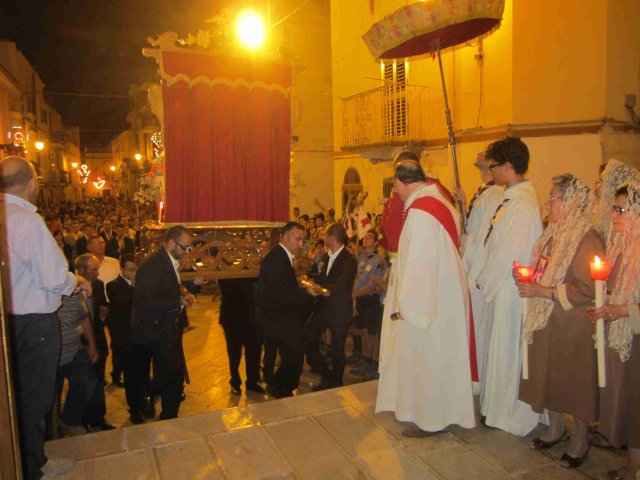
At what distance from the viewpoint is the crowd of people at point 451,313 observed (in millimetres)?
2760

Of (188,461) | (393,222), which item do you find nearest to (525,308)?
(393,222)

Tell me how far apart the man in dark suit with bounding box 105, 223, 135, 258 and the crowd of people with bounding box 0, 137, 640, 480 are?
246 inches

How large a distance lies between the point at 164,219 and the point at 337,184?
35.0 feet

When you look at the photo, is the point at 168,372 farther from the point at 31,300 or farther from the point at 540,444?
the point at 540,444

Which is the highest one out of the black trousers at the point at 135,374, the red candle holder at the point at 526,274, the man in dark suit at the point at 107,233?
the red candle holder at the point at 526,274

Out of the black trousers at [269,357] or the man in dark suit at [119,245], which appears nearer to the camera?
the black trousers at [269,357]

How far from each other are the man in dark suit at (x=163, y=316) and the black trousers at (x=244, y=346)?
3.76 ft

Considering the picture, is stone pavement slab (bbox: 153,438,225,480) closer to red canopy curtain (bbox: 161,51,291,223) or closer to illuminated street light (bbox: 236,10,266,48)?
red canopy curtain (bbox: 161,51,291,223)

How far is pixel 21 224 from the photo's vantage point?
2.65 metres

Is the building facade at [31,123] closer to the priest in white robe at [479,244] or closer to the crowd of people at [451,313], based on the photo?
the crowd of people at [451,313]

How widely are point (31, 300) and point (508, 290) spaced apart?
109 inches

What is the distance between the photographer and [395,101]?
12.5 metres

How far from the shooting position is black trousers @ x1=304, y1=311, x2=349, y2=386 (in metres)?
5.22

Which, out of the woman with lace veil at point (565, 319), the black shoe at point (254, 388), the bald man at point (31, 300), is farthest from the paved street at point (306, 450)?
the black shoe at point (254, 388)
